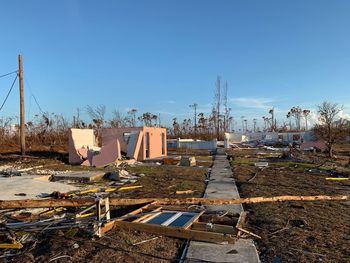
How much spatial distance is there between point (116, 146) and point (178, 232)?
15015 millimetres

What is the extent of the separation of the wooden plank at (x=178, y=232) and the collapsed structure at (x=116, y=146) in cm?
1404

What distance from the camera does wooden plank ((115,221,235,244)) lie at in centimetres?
533

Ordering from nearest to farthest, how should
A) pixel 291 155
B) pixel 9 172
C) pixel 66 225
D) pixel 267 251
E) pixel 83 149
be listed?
pixel 267 251 < pixel 66 225 < pixel 9 172 < pixel 83 149 < pixel 291 155

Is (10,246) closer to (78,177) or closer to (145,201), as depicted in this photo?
(145,201)

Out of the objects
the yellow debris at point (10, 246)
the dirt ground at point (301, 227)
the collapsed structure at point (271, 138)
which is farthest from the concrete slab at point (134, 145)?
the collapsed structure at point (271, 138)

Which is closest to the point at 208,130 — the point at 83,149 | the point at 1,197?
the point at 83,149

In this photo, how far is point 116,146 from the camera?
20.2 m

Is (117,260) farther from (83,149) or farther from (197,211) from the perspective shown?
(83,149)

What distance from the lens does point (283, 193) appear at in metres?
10.5

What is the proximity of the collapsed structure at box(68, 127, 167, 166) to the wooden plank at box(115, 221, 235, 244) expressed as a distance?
14044 mm

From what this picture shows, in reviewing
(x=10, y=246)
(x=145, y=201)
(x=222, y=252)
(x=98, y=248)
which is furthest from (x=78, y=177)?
(x=222, y=252)

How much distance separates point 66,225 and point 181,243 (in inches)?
76.7

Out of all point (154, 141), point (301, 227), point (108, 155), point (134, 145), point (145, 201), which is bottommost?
point (301, 227)

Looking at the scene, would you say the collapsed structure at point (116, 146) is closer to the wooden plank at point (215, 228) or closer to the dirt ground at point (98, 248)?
the wooden plank at point (215, 228)
